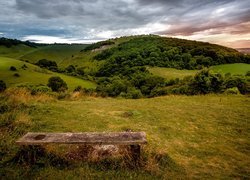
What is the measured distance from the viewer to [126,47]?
127 m

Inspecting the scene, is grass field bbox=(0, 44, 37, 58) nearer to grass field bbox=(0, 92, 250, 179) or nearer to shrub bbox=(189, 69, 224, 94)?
shrub bbox=(189, 69, 224, 94)

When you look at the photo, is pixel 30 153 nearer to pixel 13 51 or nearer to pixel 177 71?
pixel 177 71

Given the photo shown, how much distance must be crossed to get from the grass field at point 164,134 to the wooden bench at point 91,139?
1.36 feet

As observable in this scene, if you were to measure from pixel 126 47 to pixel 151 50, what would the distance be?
31186mm

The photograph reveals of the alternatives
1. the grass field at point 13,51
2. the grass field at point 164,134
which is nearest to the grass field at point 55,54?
the grass field at point 13,51

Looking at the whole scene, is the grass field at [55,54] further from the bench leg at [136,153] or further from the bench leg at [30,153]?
the bench leg at [136,153]

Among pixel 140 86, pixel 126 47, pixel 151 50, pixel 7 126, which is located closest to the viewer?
pixel 7 126

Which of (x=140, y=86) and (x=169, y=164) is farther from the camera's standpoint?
(x=140, y=86)

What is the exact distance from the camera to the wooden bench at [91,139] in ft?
18.1

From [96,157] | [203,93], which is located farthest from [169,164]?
[203,93]

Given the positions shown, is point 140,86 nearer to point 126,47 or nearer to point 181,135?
point 181,135

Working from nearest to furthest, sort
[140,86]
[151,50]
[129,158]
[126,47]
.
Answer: [129,158], [140,86], [151,50], [126,47]

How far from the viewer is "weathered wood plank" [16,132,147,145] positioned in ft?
18.1

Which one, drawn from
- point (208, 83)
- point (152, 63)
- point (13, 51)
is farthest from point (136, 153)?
point (13, 51)
